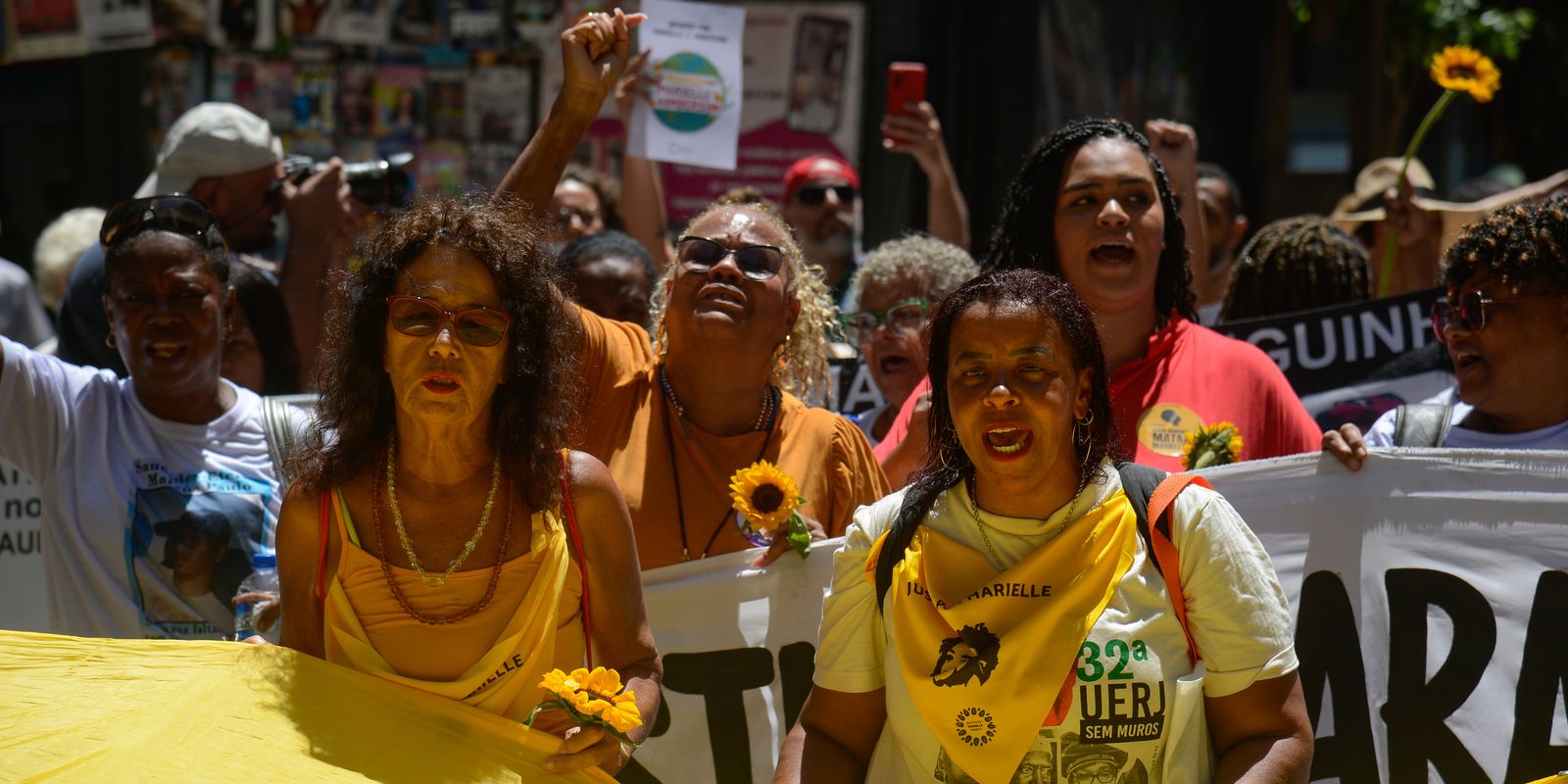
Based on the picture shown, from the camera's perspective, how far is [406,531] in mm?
2955

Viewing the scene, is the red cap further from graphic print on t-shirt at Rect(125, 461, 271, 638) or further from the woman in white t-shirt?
graphic print on t-shirt at Rect(125, 461, 271, 638)

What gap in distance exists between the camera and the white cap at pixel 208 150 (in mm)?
5180

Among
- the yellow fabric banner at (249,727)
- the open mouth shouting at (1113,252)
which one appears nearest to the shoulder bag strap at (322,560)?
the yellow fabric banner at (249,727)

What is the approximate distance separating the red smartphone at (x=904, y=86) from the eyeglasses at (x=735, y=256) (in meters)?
1.50

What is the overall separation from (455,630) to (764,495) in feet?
2.81

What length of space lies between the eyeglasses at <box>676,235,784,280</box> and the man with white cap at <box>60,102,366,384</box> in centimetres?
160

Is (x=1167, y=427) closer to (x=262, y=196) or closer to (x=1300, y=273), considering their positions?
(x=1300, y=273)

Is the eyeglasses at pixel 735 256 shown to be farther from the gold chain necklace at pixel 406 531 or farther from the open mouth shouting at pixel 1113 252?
the gold chain necklace at pixel 406 531

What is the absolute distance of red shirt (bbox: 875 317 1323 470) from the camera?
374 cm

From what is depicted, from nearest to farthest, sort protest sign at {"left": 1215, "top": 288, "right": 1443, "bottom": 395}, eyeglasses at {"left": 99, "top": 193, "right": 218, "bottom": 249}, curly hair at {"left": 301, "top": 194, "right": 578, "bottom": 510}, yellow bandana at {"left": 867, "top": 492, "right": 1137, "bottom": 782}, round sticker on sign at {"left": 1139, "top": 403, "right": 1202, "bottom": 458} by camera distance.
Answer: yellow bandana at {"left": 867, "top": 492, "right": 1137, "bottom": 782}
curly hair at {"left": 301, "top": 194, "right": 578, "bottom": 510}
round sticker on sign at {"left": 1139, "top": 403, "right": 1202, "bottom": 458}
eyeglasses at {"left": 99, "top": 193, "right": 218, "bottom": 249}
protest sign at {"left": 1215, "top": 288, "right": 1443, "bottom": 395}

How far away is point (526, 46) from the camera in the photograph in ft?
24.4

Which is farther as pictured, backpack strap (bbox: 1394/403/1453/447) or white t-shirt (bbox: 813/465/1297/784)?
backpack strap (bbox: 1394/403/1453/447)

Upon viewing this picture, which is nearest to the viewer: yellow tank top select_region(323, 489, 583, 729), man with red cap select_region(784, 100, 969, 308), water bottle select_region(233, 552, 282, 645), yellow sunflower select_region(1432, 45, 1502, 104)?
yellow tank top select_region(323, 489, 583, 729)

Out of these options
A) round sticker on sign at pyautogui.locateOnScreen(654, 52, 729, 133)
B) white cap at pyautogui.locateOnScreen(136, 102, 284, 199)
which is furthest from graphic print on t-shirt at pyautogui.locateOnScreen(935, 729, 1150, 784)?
white cap at pyautogui.locateOnScreen(136, 102, 284, 199)
